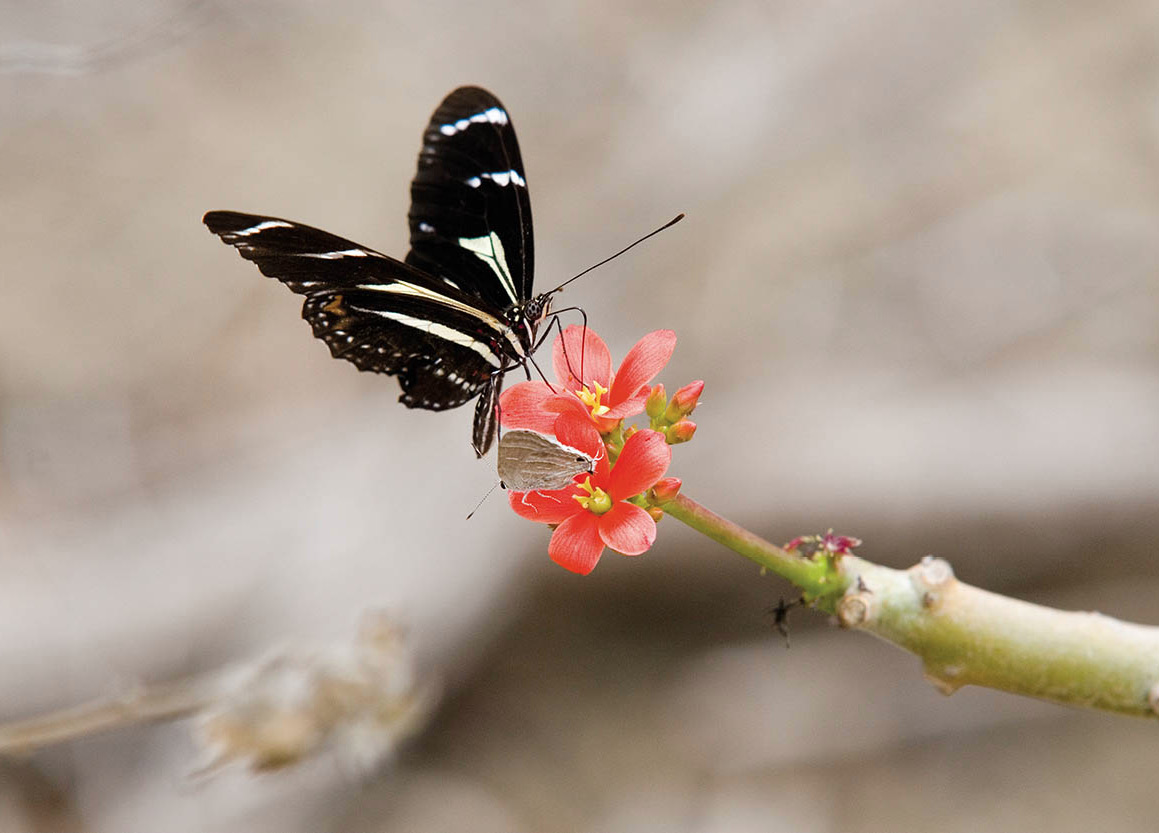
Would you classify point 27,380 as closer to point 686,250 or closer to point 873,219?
point 686,250

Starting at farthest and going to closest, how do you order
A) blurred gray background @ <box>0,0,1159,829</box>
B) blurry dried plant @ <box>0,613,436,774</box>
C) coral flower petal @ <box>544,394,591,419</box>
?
blurred gray background @ <box>0,0,1159,829</box> < blurry dried plant @ <box>0,613,436,774</box> < coral flower petal @ <box>544,394,591,419</box>

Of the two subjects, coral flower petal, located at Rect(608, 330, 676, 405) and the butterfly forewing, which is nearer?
the butterfly forewing

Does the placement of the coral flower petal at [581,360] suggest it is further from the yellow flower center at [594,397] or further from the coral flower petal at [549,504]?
the coral flower petal at [549,504]

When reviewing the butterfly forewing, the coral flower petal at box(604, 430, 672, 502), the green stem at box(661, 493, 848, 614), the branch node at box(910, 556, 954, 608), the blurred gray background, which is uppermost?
the butterfly forewing

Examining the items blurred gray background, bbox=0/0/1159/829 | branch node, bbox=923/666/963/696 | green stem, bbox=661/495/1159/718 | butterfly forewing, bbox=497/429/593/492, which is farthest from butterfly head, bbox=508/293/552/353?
blurred gray background, bbox=0/0/1159/829

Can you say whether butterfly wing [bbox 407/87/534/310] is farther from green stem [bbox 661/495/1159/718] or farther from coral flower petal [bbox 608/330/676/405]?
green stem [bbox 661/495/1159/718]

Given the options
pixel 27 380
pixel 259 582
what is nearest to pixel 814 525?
pixel 259 582

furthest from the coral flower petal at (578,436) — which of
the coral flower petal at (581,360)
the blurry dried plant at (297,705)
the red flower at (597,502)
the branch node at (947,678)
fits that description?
the blurry dried plant at (297,705)

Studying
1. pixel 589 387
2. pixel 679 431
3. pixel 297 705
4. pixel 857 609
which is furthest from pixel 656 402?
pixel 297 705
